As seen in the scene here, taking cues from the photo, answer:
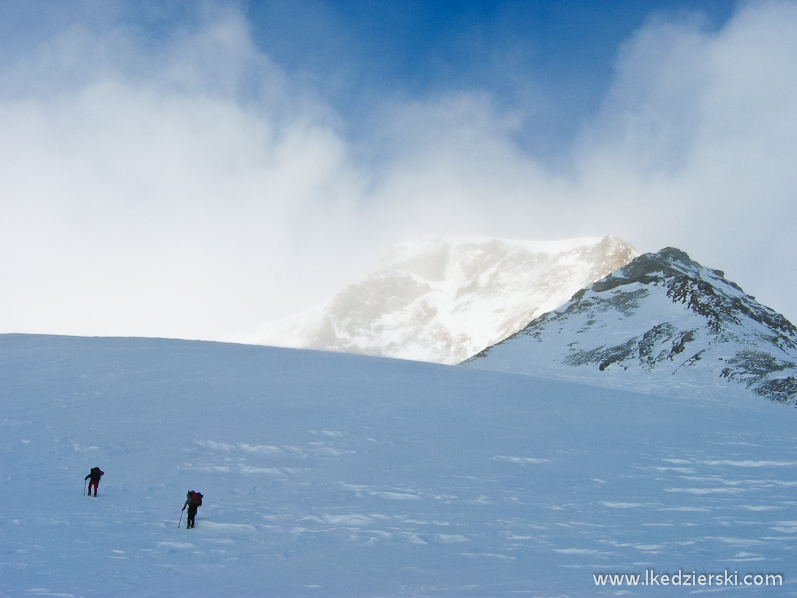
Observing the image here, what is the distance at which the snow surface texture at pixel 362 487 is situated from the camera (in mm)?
9578

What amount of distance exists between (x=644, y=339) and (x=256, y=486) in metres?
62.9

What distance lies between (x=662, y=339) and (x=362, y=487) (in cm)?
6162

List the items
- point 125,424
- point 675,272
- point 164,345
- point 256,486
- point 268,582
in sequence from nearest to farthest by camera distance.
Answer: point 268,582 < point 256,486 < point 125,424 < point 164,345 < point 675,272

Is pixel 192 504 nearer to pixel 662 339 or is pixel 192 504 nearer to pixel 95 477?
pixel 95 477

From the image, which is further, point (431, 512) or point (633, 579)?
point (431, 512)

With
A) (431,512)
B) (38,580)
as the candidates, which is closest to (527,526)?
(431,512)

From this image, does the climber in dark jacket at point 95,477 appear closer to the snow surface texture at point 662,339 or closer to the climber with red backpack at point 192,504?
the climber with red backpack at point 192,504

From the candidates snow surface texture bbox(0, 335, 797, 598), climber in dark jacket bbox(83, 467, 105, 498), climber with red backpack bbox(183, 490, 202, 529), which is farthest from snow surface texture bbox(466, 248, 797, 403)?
climber in dark jacket bbox(83, 467, 105, 498)

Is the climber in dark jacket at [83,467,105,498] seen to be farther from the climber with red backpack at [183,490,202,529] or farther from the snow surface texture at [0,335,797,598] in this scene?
the climber with red backpack at [183,490,202,529]

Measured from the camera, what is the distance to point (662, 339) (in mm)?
67062

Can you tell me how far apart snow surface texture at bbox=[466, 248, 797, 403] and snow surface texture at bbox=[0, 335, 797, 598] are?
98.4ft

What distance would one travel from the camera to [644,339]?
6781 cm

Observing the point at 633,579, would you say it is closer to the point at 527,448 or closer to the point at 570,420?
the point at 527,448

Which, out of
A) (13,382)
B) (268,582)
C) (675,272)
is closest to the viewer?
(268,582)
